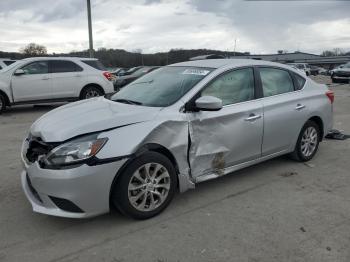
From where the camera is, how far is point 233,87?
464cm

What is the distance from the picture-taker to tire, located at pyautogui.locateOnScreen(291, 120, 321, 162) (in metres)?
5.50

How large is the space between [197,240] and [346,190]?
2.26 m

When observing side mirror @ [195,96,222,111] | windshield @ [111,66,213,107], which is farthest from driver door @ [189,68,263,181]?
windshield @ [111,66,213,107]

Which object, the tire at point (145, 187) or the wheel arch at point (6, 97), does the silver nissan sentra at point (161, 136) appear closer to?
the tire at point (145, 187)

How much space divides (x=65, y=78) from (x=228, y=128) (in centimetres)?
855

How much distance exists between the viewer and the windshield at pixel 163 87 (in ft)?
14.0

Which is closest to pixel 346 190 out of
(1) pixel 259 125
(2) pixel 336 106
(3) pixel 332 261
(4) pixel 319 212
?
(4) pixel 319 212

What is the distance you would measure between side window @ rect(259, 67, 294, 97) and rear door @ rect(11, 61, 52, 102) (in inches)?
321

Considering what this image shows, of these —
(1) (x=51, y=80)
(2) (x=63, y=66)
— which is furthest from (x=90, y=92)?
(1) (x=51, y=80)

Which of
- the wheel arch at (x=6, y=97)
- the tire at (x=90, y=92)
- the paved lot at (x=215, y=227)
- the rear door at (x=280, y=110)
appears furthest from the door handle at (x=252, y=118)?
the wheel arch at (x=6, y=97)

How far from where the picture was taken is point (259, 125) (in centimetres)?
472

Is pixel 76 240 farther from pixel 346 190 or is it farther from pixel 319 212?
pixel 346 190

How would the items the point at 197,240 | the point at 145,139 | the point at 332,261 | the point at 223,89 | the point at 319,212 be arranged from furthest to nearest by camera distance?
the point at 223,89 → the point at 319,212 → the point at 145,139 → the point at 197,240 → the point at 332,261

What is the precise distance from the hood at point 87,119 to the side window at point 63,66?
7.81 m
